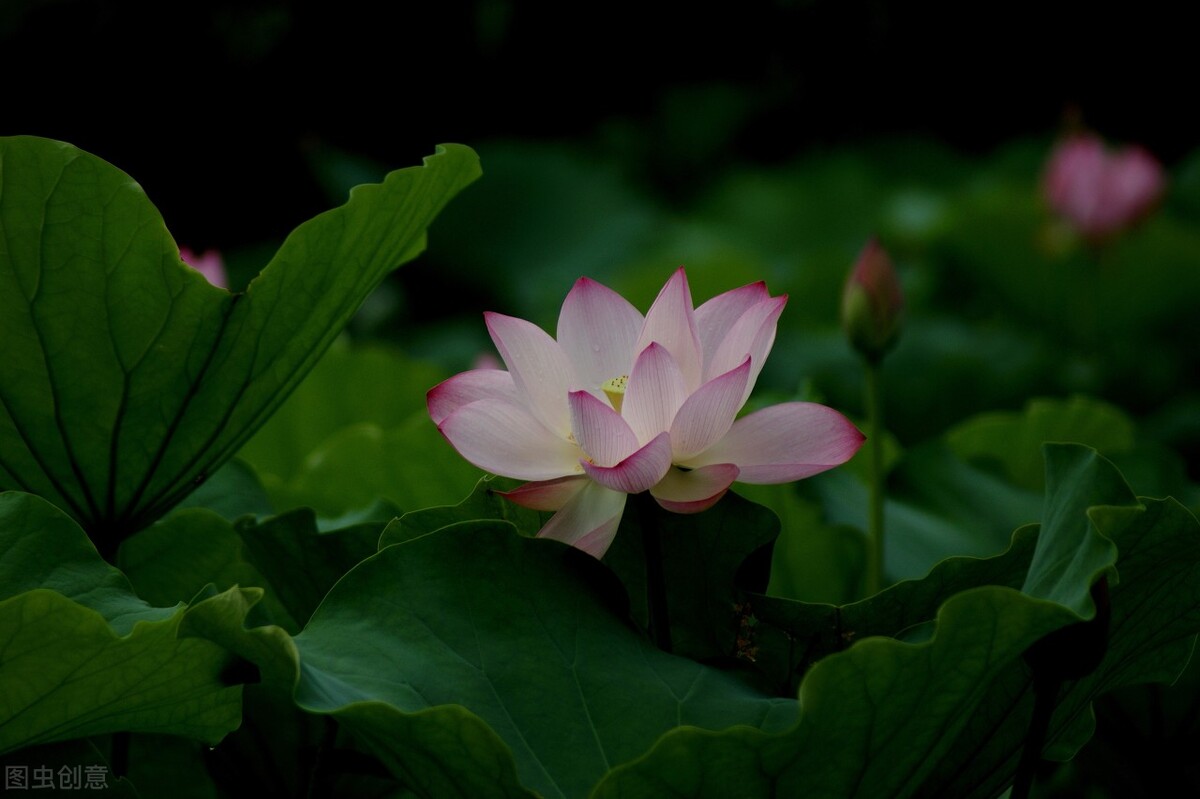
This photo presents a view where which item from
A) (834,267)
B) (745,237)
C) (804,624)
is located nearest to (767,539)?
(804,624)

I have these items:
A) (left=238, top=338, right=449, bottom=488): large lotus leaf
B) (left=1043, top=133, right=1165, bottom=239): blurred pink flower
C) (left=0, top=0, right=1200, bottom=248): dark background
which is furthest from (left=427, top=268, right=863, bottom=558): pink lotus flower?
(left=0, top=0, right=1200, bottom=248): dark background

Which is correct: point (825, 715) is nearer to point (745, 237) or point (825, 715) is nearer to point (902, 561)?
point (902, 561)

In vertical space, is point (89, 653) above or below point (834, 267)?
above

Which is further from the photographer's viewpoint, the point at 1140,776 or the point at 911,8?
the point at 911,8

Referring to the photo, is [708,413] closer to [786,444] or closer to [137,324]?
[786,444]

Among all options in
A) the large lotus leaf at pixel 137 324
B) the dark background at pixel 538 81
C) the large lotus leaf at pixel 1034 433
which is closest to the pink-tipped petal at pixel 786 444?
the large lotus leaf at pixel 137 324

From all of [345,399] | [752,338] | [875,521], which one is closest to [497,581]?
[752,338]

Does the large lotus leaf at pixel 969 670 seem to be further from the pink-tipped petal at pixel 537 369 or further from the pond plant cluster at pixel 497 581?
the pink-tipped petal at pixel 537 369
